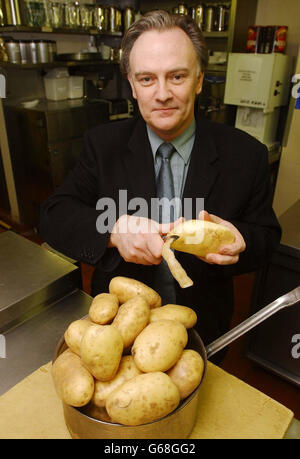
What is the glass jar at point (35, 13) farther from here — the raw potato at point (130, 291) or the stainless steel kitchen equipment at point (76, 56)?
the raw potato at point (130, 291)

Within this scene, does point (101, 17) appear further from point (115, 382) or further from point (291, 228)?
point (115, 382)

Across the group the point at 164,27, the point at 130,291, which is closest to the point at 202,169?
the point at 164,27

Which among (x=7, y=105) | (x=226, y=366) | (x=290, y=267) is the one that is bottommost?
(x=226, y=366)

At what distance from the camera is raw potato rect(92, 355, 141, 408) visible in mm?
631

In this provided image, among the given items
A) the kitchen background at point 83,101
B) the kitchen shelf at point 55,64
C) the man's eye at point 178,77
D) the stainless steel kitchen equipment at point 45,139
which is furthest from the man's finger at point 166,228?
the kitchen shelf at point 55,64

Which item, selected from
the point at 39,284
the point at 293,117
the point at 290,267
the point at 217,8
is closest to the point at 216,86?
the point at 217,8

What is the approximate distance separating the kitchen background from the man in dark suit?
1457 millimetres

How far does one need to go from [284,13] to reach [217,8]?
65cm

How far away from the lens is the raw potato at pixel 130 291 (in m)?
0.80

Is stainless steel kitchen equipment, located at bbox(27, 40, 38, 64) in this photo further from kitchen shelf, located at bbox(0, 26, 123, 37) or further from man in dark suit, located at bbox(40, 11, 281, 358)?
man in dark suit, located at bbox(40, 11, 281, 358)

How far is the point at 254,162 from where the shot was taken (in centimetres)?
127

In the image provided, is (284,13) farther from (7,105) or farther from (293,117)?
(7,105)

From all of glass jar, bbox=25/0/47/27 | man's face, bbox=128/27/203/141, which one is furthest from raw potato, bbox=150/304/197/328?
glass jar, bbox=25/0/47/27

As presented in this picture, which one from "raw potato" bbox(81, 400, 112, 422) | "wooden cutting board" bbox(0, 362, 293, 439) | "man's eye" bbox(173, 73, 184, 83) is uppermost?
"man's eye" bbox(173, 73, 184, 83)
